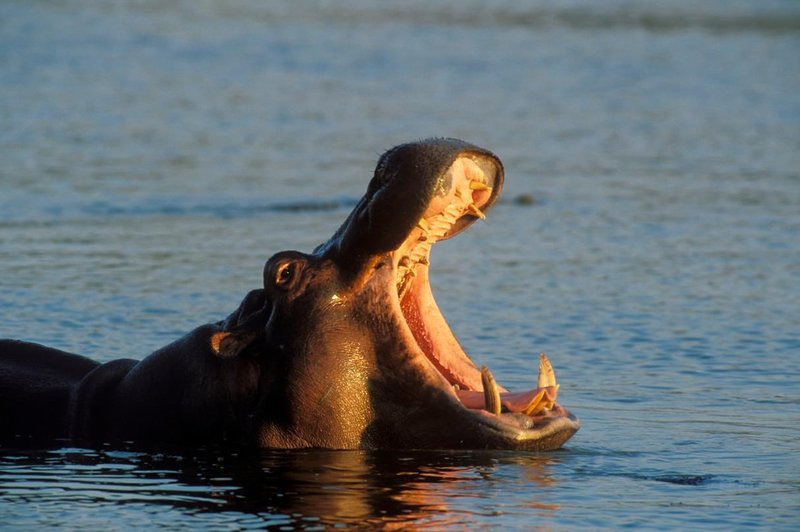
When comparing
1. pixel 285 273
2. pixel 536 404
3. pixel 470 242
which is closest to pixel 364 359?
pixel 285 273

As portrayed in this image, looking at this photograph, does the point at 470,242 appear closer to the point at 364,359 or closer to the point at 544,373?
the point at 544,373

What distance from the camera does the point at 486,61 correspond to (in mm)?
28781

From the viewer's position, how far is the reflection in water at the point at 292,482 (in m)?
6.23

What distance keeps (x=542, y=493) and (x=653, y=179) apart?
9.99 meters

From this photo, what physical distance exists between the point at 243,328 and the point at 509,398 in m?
1.09

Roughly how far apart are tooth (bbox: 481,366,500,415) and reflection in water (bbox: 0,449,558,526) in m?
0.25

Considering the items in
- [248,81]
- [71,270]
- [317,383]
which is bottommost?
[317,383]

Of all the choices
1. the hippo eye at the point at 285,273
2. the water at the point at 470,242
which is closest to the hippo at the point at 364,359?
the hippo eye at the point at 285,273

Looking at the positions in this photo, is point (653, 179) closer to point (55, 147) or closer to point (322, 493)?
point (55, 147)

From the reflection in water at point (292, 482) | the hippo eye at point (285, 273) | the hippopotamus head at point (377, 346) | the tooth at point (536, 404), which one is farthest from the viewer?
the tooth at point (536, 404)

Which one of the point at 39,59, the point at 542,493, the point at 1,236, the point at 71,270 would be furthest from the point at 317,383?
the point at 39,59

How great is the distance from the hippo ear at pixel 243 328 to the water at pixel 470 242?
0.50 metres

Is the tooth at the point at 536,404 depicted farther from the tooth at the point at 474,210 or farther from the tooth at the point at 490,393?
the tooth at the point at 474,210

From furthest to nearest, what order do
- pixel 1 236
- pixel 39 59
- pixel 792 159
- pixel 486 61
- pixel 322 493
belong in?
1. pixel 486 61
2. pixel 39 59
3. pixel 792 159
4. pixel 1 236
5. pixel 322 493
